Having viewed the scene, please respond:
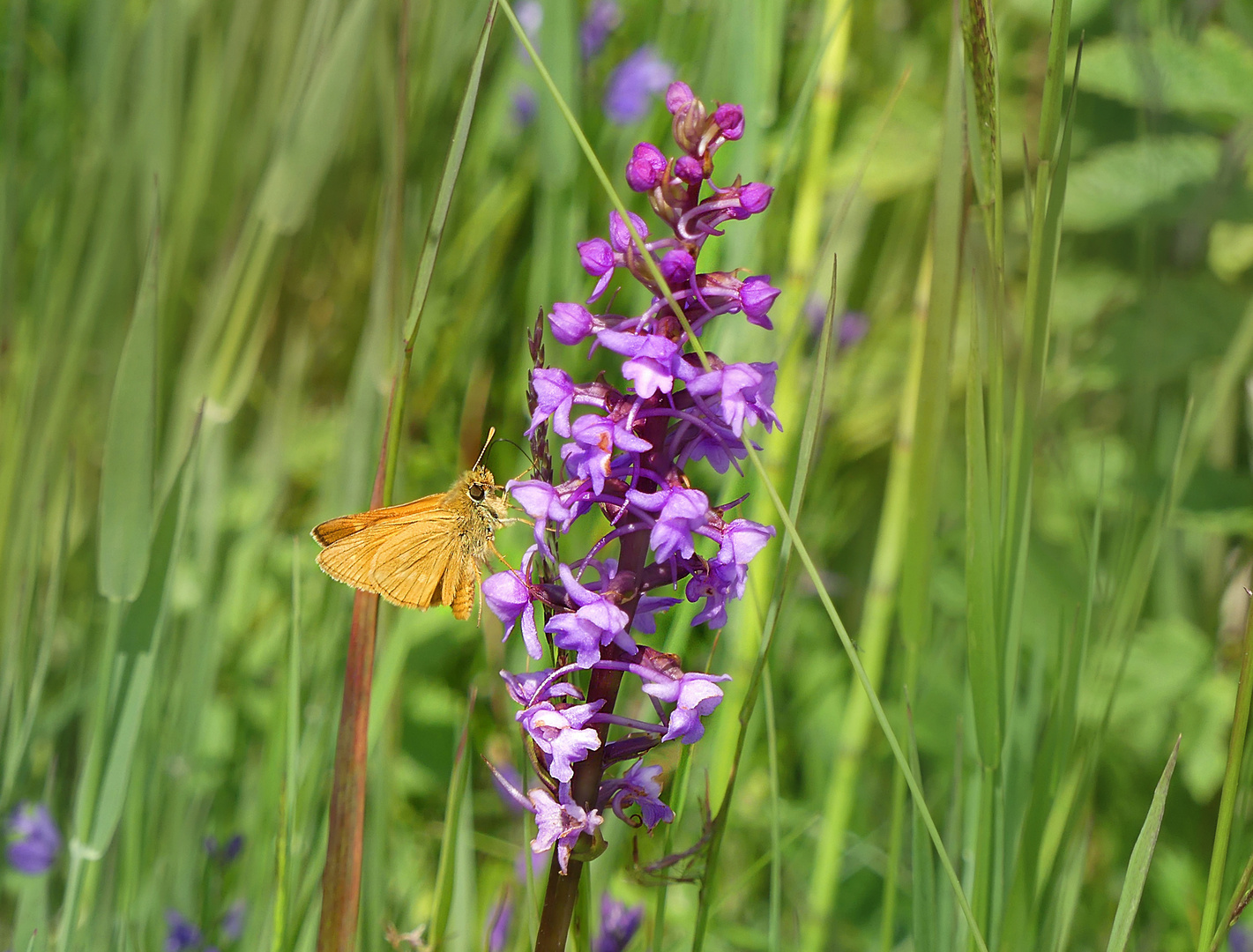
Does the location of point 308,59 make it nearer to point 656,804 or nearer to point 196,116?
point 196,116

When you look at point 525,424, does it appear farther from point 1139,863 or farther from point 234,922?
point 1139,863

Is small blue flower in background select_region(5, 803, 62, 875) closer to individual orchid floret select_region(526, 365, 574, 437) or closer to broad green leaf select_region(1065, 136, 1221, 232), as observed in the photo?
individual orchid floret select_region(526, 365, 574, 437)

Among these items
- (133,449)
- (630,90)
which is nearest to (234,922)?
(133,449)

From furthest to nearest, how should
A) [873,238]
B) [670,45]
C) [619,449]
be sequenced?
[873,238] < [670,45] < [619,449]

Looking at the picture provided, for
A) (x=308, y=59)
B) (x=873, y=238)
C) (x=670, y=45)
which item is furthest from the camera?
(x=873, y=238)

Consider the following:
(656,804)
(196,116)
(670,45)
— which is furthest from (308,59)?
(656,804)

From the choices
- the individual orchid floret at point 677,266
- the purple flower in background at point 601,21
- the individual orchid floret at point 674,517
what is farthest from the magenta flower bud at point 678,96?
the purple flower in background at point 601,21

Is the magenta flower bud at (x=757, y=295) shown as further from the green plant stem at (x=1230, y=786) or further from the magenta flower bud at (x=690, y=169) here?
the green plant stem at (x=1230, y=786)
